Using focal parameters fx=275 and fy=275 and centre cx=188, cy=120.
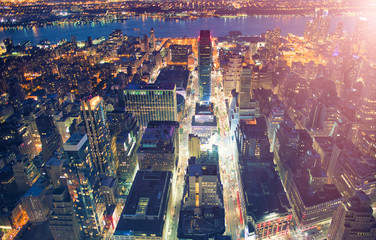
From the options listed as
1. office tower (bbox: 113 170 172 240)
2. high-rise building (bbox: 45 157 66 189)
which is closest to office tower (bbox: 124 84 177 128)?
office tower (bbox: 113 170 172 240)

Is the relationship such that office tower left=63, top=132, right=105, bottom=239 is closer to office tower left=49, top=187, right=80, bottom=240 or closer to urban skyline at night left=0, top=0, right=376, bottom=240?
urban skyline at night left=0, top=0, right=376, bottom=240

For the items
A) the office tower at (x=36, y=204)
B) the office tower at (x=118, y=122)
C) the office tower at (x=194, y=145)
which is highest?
the office tower at (x=118, y=122)

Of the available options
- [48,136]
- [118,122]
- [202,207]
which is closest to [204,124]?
[118,122]

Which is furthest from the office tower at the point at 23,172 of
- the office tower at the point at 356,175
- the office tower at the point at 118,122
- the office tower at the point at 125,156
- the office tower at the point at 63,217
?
the office tower at the point at 356,175

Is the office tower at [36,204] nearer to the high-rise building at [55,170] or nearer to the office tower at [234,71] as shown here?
the high-rise building at [55,170]

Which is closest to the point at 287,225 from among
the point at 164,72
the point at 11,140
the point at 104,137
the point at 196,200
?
the point at 196,200

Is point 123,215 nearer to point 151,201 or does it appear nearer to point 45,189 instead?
point 151,201
